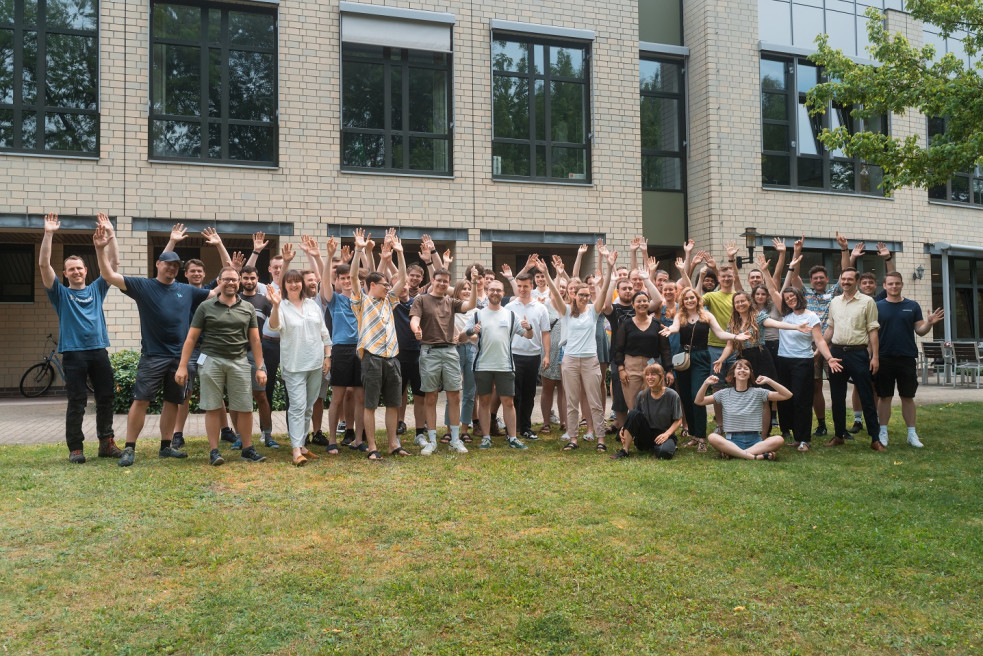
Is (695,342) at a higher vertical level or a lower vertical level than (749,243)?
lower

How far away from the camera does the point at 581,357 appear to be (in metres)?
8.93

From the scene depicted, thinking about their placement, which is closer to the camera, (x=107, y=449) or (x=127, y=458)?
(x=127, y=458)

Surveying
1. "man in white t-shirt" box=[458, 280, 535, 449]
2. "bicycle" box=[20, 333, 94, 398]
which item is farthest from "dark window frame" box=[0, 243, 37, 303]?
"man in white t-shirt" box=[458, 280, 535, 449]

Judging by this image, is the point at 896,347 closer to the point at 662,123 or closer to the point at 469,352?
the point at 469,352

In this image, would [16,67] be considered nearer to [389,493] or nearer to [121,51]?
[121,51]

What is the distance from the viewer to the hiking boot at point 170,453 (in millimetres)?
7848


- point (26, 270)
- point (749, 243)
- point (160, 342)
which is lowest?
point (160, 342)

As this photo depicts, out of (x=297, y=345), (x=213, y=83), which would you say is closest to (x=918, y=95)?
(x=297, y=345)

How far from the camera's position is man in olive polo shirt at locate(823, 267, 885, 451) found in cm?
879

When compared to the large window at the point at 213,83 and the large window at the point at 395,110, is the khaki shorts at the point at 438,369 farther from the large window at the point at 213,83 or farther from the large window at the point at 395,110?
the large window at the point at 213,83

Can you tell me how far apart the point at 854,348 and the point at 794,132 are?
37.4ft

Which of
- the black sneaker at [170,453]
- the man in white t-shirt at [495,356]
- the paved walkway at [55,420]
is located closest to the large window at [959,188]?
the paved walkway at [55,420]

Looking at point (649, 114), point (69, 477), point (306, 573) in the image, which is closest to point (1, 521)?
point (69, 477)

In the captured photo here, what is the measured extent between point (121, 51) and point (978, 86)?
1377 centimetres
